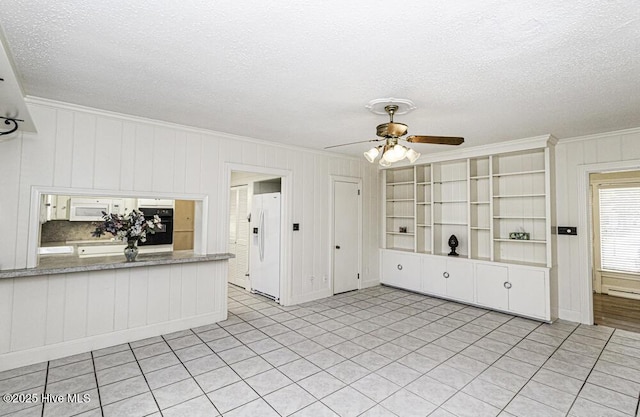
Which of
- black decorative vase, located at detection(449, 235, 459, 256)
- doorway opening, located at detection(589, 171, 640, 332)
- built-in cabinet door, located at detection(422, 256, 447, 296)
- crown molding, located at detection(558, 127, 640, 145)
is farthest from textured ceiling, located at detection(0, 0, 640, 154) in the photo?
doorway opening, located at detection(589, 171, 640, 332)

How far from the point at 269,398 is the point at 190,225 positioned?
13.0 feet

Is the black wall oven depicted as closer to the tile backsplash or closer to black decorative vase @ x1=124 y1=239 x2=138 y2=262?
the tile backsplash

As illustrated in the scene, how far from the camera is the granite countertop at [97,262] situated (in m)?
2.89

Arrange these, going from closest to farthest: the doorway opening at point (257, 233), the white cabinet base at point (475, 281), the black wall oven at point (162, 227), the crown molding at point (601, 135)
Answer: the crown molding at point (601, 135) → the white cabinet base at point (475, 281) → the black wall oven at point (162, 227) → the doorway opening at point (257, 233)

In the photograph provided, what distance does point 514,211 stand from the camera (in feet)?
16.2

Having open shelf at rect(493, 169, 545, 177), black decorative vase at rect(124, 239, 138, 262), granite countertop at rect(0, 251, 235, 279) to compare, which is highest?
open shelf at rect(493, 169, 545, 177)

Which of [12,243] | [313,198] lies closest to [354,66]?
[313,198]

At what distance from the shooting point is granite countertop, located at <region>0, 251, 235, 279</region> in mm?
2889

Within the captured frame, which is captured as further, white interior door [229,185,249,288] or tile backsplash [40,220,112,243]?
white interior door [229,185,249,288]

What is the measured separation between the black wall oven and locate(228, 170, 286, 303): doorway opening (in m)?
1.02

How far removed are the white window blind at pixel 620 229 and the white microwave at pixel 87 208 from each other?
8607 mm

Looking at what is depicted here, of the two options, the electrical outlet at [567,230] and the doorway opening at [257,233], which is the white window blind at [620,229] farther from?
the doorway opening at [257,233]

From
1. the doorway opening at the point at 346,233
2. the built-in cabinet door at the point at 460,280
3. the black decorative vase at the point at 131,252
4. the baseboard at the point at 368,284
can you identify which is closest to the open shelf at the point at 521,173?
the built-in cabinet door at the point at 460,280

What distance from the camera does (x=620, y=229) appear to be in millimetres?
5652
